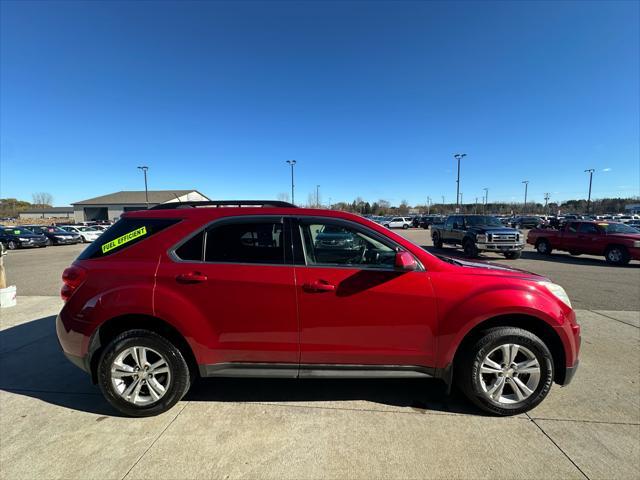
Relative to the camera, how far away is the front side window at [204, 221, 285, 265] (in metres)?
2.77

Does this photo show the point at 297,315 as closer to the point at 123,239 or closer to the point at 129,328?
the point at 129,328

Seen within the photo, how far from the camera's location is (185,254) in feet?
9.11

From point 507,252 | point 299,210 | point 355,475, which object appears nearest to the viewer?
point 355,475

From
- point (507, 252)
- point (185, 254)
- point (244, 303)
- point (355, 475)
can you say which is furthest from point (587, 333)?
point (507, 252)

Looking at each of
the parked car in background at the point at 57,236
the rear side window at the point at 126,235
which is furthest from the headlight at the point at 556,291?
the parked car in background at the point at 57,236

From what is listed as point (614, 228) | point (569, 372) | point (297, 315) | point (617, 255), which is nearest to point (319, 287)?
point (297, 315)

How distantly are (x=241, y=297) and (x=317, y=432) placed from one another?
1.25 m

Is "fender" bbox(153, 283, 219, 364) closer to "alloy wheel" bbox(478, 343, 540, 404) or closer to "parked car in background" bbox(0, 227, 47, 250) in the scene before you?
"alloy wheel" bbox(478, 343, 540, 404)

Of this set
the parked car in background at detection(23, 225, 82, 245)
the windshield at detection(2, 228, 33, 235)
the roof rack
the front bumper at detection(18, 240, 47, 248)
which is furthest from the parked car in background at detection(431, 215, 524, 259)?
the windshield at detection(2, 228, 33, 235)

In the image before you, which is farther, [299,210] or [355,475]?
[299,210]

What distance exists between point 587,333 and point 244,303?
5.04m

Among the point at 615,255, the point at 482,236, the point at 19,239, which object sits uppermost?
the point at 482,236

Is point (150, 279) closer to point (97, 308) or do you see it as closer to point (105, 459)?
point (97, 308)

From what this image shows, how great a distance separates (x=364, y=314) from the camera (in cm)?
264
